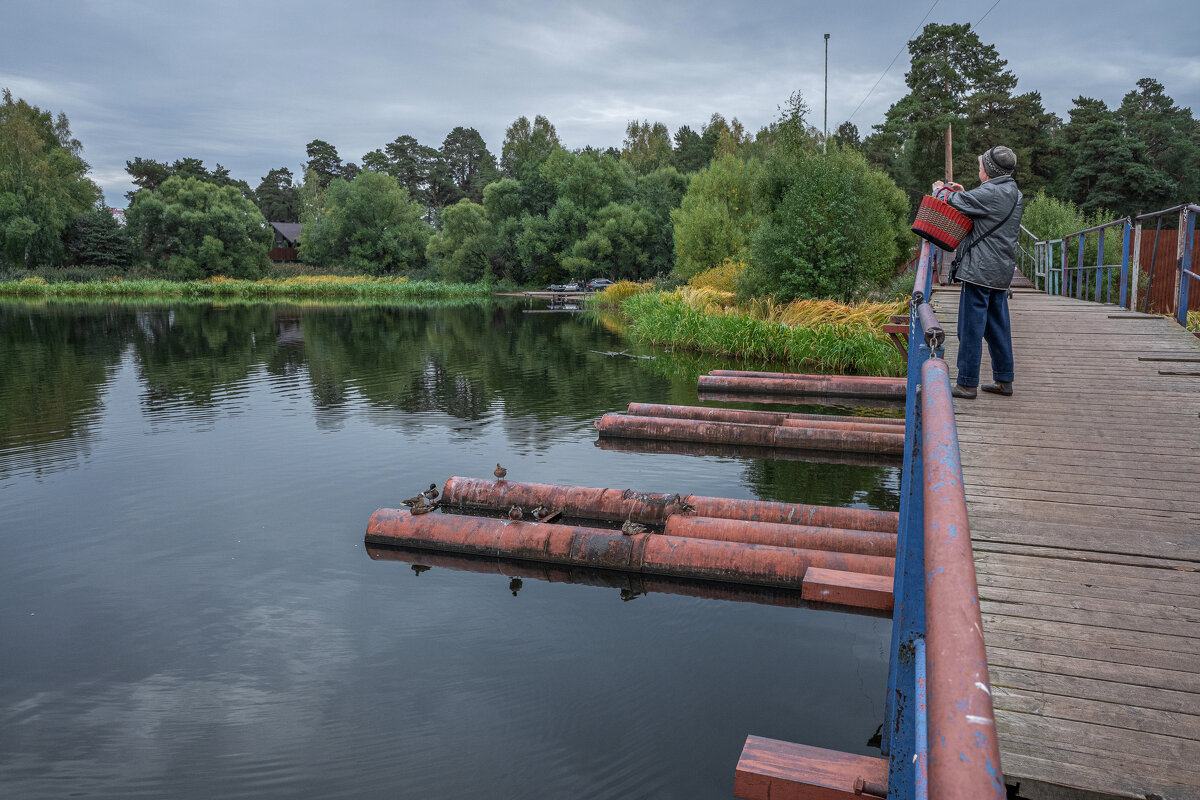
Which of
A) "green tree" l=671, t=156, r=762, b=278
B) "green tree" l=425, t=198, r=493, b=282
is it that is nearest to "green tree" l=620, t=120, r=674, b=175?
"green tree" l=425, t=198, r=493, b=282

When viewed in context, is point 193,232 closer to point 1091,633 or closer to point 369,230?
point 369,230

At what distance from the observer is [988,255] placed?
20.8 feet

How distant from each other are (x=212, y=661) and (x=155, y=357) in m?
20.3

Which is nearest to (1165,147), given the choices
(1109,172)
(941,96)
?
(1109,172)

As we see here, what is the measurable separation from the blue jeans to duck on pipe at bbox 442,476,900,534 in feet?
4.88

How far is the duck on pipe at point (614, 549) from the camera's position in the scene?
251 inches

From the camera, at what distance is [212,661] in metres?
5.96

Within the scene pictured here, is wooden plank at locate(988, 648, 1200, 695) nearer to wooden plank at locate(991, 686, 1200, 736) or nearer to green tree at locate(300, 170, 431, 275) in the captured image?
wooden plank at locate(991, 686, 1200, 736)

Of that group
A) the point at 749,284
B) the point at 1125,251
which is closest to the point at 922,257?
the point at 1125,251

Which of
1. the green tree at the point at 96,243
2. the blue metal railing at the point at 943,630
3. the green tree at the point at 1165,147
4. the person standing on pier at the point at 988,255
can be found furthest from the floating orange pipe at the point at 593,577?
the green tree at the point at 96,243

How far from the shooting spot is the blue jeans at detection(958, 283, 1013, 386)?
251 inches

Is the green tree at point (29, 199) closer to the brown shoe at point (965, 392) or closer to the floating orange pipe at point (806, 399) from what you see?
the floating orange pipe at point (806, 399)

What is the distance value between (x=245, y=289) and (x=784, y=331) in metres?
49.0

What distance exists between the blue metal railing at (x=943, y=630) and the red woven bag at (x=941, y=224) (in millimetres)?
4034
